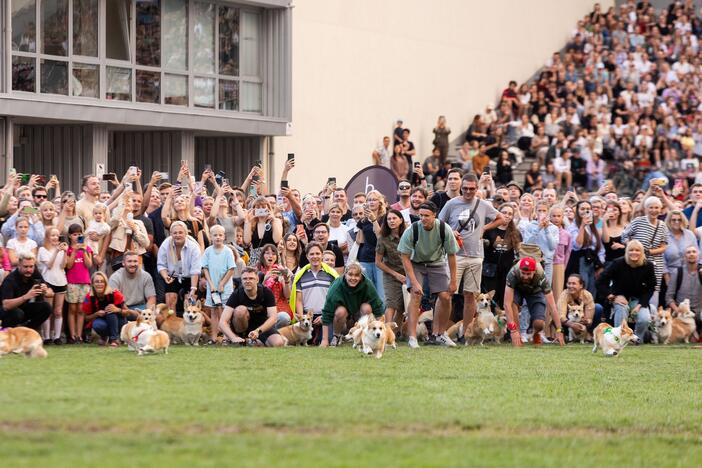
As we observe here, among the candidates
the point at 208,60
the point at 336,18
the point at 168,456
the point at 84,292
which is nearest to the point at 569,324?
the point at 84,292

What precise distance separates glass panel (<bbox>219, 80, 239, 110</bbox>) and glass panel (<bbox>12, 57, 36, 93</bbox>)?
5.28m

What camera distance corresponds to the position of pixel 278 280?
730 inches

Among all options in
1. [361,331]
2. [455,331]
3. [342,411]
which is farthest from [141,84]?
[342,411]

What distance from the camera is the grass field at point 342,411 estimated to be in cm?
905

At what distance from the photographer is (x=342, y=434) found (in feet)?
32.2

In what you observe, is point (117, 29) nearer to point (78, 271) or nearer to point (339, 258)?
point (339, 258)

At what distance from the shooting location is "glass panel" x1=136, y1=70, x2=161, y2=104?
29.5m

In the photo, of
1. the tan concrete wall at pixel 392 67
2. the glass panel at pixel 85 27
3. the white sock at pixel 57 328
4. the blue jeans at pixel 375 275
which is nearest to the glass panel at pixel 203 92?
the tan concrete wall at pixel 392 67

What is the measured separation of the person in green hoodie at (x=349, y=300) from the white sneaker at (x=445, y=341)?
892 millimetres

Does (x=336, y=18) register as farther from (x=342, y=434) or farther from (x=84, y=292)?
(x=342, y=434)

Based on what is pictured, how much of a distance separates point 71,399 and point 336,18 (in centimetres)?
2513

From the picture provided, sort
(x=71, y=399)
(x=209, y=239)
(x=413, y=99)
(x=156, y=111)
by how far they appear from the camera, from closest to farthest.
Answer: (x=71, y=399), (x=209, y=239), (x=156, y=111), (x=413, y=99)

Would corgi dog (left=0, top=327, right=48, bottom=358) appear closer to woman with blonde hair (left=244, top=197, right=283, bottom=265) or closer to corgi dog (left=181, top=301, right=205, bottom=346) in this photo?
corgi dog (left=181, top=301, right=205, bottom=346)

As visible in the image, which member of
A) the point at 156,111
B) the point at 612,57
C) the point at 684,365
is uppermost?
the point at 612,57
